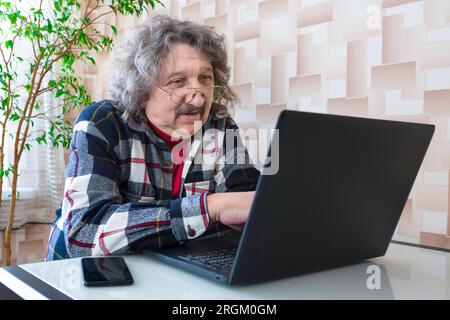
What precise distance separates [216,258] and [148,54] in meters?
0.72

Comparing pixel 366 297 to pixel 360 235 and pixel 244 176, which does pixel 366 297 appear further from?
pixel 244 176

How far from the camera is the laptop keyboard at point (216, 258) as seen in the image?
0.87 meters

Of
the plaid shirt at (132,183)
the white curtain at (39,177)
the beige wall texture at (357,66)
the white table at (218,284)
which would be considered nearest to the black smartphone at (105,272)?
the white table at (218,284)

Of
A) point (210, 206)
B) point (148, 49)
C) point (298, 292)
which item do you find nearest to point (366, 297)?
point (298, 292)

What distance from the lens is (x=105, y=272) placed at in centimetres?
83

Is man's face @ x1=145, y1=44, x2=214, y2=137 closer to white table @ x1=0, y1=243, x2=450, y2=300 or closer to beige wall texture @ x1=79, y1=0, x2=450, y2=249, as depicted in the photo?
beige wall texture @ x1=79, y1=0, x2=450, y2=249

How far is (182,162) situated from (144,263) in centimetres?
54

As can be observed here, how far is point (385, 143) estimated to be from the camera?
0.83m

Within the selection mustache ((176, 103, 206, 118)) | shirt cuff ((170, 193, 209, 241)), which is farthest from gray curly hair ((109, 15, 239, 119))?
shirt cuff ((170, 193, 209, 241))

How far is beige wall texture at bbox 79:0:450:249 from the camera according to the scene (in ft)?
4.08

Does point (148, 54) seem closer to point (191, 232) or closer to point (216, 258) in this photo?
point (191, 232)

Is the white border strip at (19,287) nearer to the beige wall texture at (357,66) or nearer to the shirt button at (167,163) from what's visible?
the shirt button at (167,163)

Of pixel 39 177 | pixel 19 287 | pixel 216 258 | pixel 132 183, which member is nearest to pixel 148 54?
pixel 132 183
